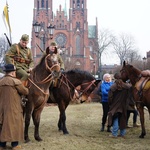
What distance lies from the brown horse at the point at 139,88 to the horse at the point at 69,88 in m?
1.09

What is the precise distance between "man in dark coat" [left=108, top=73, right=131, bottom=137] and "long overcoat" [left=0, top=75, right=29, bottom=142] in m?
2.97

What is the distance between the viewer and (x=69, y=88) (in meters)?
8.57

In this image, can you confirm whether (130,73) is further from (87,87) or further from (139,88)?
(87,87)

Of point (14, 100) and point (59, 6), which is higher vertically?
point (59, 6)

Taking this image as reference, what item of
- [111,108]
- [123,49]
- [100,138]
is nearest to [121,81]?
[111,108]

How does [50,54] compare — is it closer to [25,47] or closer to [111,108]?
[25,47]

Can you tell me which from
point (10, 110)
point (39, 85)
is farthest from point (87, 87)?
point (10, 110)

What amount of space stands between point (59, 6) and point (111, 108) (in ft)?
213

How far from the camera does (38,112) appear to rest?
727cm

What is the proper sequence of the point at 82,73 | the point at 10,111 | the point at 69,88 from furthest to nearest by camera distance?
the point at 82,73, the point at 69,88, the point at 10,111

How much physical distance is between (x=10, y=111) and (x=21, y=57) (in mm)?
1837

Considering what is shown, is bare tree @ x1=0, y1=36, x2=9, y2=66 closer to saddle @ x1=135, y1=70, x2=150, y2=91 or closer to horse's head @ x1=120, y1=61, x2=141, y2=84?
horse's head @ x1=120, y1=61, x2=141, y2=84

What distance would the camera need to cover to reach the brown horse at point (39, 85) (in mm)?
7008

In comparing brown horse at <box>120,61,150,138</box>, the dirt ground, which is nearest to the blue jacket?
brown horse at <box>120,61,150,138</box>
